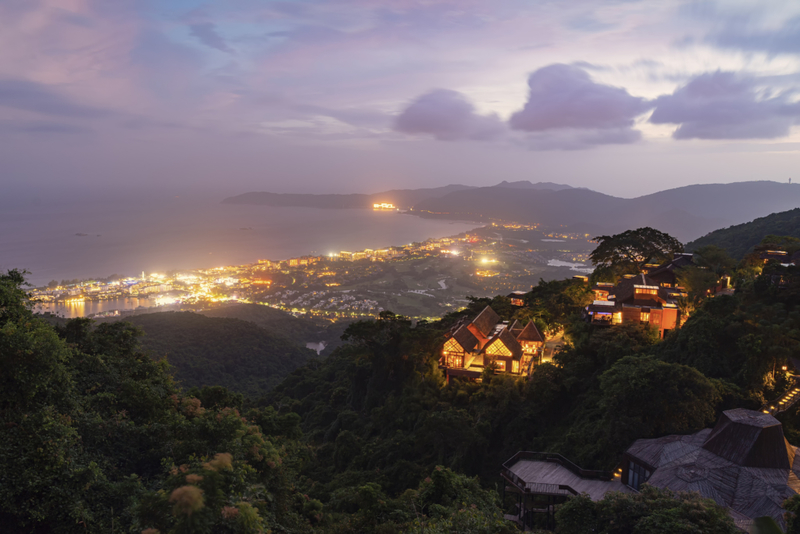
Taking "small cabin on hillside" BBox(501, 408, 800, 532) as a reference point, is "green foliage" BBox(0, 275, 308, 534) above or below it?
above

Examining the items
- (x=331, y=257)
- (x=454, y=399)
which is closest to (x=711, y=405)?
(x=454, y=399)

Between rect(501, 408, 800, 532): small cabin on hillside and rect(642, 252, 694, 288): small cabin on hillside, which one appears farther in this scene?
rect(642, 252, 694, 288): small cabin on hillside

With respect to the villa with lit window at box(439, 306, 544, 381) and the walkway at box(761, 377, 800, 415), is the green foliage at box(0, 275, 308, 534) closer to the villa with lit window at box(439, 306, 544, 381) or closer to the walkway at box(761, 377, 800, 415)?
the villa with lit window at box(439, 306, 544, 381)

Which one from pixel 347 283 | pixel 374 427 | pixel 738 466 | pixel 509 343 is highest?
pixel 509 343

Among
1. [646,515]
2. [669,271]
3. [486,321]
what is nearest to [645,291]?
[669,271]

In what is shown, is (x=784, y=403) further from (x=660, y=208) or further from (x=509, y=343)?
(x=660, y=208)

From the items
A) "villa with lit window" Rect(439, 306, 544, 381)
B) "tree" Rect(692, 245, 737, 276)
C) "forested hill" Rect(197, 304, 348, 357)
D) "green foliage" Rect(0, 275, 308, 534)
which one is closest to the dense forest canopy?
"green foliage" Rect(0, 275, 308, 534)

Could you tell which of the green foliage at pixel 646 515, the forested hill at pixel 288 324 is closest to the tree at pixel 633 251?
the green foliage at pixel 646 515
